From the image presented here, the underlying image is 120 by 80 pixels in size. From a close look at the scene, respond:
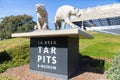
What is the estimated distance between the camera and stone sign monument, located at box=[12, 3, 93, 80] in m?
10.2

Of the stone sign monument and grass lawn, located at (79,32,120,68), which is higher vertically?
the stone sign monument

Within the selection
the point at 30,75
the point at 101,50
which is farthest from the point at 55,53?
the point at 101,50

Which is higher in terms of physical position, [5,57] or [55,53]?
[55,53]

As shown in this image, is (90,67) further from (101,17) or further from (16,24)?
(16,24)

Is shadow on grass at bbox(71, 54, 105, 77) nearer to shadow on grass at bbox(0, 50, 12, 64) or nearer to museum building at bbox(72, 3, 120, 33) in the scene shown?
shadow on grass at bbox(0, 50, 12, 64)

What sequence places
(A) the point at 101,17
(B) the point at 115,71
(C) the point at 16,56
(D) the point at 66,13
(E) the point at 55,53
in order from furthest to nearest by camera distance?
1. (A) the point at 101,17
2. (C) the point at 16,56
3. (D) the point at 66,13
4. (E) the point at 55,53
5. (B) the point at 115,71

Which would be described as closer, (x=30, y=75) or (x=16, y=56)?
(x=30, y=75)

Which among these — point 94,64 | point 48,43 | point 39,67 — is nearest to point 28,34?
point 48,43

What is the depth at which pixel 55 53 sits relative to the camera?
420 inches

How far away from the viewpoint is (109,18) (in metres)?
54.0

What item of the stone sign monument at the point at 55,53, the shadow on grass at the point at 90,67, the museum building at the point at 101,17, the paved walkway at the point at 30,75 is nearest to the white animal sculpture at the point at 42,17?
the stone sign monument at the point at 55,53

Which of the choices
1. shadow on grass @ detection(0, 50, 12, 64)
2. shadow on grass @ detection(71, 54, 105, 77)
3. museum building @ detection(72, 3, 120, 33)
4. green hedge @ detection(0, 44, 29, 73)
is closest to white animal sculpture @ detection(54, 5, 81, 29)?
shadow on grass @ detection(71, 54, 105, 77)

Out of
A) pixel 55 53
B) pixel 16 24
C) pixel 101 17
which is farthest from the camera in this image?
pixel 16 24

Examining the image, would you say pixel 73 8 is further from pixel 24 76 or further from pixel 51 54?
pixel 24 76
